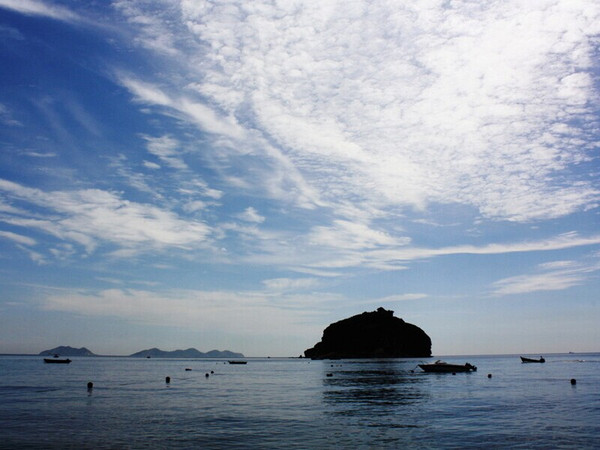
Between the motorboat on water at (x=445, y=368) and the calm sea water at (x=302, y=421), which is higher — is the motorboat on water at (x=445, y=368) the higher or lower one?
the higher one

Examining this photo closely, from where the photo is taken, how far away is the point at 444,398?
60375mm

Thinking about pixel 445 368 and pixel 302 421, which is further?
pixel 445 368

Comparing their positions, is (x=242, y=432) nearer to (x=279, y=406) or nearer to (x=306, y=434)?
(x=306, y=434)

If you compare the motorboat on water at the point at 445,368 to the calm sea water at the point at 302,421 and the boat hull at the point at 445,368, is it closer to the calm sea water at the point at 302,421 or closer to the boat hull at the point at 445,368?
the boat hull at the point at 445,368

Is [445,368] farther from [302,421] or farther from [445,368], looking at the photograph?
[302,421]

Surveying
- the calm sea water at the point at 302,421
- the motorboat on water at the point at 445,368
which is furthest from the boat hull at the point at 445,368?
the calm sea water at the point at 302,421

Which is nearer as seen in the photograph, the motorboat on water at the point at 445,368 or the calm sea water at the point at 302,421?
the calm sea water at the point at 302,421

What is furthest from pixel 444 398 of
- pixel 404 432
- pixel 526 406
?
pixel 404 432

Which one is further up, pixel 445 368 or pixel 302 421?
pixel 445 368

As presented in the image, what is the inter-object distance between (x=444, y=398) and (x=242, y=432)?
34416 millimetres

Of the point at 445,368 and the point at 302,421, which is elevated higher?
the point at 445,368

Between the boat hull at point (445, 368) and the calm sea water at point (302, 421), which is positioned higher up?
the boat hull at point (445, 368)

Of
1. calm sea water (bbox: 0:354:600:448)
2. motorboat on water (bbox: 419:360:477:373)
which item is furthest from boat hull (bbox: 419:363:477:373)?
calm sea water (bbox: 0:354:600:448)

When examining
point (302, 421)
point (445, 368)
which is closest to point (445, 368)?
point (445, 368)
